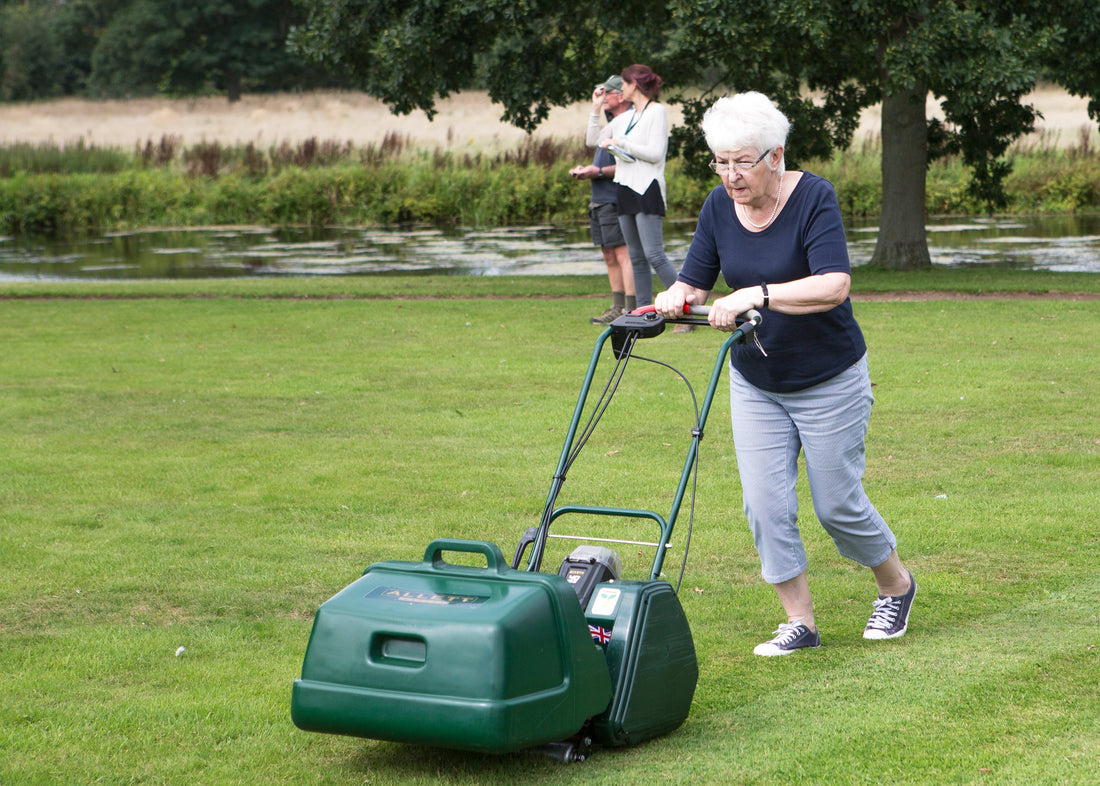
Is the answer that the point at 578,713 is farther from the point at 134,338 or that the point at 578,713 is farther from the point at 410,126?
the point at 410,126

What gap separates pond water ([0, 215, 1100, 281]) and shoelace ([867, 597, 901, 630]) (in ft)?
48.0

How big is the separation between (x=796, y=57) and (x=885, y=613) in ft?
43.4

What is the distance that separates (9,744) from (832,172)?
2936cm

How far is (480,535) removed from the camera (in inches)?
237

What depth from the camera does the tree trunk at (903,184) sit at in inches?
691

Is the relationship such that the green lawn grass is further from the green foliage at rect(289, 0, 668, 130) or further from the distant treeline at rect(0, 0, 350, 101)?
the distant treeline at rect(0, 0, 350, 101)

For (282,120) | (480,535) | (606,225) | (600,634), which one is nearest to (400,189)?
(606,225)

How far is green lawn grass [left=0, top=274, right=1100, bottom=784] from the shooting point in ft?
12.2

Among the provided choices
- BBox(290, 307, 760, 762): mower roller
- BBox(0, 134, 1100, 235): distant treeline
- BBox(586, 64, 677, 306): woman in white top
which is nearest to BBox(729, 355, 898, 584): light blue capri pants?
BBox(290, 307, 760, 762): mower roller

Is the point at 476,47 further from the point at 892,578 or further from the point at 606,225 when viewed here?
the point at 892,578

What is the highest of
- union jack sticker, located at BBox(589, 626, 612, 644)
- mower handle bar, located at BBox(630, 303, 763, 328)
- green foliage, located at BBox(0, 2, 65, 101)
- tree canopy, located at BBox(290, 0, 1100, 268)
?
green foliage, located at BBox(0, 2, 65, 101)

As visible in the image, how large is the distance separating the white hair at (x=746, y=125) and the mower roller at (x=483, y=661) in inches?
54.4

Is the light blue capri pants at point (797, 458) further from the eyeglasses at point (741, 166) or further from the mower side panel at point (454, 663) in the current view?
the mower side panel at point (454, 663)

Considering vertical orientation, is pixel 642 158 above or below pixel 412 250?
above
